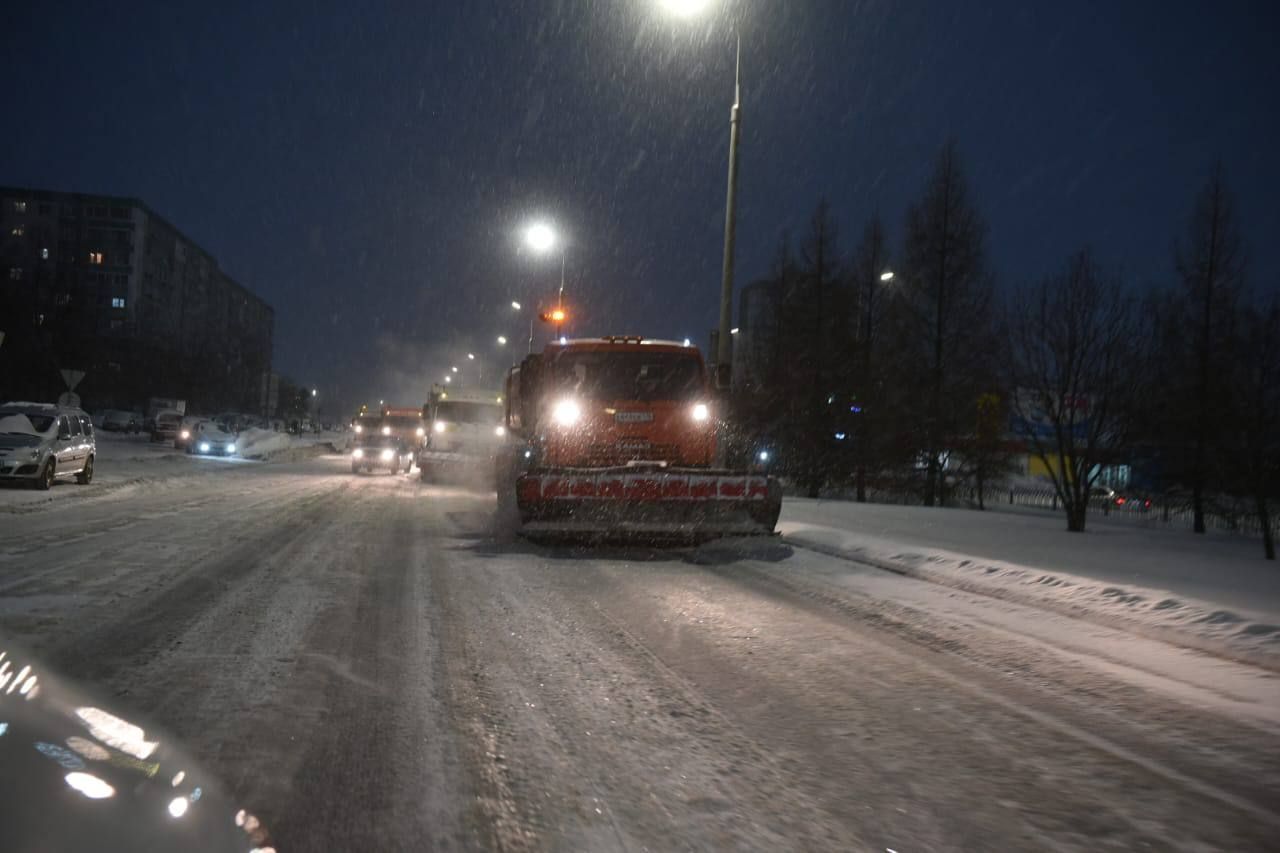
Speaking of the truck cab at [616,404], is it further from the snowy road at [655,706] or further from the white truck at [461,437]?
the white truck at [461,437]

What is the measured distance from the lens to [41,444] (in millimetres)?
19531

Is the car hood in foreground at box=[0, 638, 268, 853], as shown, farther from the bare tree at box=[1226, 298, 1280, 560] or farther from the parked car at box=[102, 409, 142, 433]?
the parked car at box=[102, 409, 142, 433]

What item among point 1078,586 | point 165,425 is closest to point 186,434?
point 165,425

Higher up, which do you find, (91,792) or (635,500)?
(635,500)

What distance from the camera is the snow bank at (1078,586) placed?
764 cm

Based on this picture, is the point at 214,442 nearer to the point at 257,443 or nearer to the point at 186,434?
the point at 257,443

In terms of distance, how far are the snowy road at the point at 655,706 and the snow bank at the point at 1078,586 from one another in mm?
401

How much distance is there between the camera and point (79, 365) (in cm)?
5506

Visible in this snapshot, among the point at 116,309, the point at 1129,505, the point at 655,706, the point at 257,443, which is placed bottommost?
the point at 655,706

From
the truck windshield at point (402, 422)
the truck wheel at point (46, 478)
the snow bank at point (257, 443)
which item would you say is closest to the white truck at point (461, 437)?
the truck wheel at point (46, 478)

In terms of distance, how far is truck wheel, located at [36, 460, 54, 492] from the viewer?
19.6 metres

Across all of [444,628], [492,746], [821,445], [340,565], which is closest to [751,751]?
[492,746]

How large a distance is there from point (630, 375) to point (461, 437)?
16056mm

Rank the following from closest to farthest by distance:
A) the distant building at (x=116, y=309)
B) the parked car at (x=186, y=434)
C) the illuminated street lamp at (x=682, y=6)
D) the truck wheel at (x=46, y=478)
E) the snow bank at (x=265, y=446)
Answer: the illuminated street lamp at (x=682, y=6) < the truck wheel at (x=46, y=478) < the snow bank at (x=265, y=446) < the parked car at (x=186, y=434) < the distant building at (x=116, y=309)
